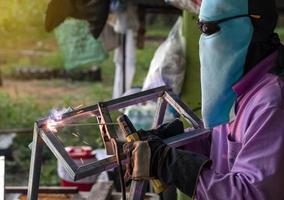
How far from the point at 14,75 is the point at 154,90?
1161 cm

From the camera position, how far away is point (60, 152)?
7.79 ft

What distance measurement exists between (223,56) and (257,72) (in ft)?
0.53

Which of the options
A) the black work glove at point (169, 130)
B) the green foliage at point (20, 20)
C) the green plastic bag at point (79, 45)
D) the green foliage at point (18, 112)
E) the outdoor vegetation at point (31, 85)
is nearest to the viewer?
the black work glove at point (169, 130)

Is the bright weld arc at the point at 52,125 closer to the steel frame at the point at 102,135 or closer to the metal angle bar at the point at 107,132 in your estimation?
the steel frame at the point at 102,135

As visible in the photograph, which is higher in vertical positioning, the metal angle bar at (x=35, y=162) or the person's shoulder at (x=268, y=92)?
the person's shoulder at (x=268, y=92)

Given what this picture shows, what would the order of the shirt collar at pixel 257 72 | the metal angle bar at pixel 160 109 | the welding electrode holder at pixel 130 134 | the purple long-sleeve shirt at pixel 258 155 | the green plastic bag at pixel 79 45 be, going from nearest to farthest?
the purple long-sleeve shirt at pixel 258 155, the welding electrode holder at pixel 130 134, the shirt collar at pixel 257 72, the metal angle bar at pixel 160 109, the green plastic bag at pixel 79 45

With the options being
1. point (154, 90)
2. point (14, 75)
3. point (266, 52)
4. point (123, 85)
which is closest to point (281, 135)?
point (266, 52)

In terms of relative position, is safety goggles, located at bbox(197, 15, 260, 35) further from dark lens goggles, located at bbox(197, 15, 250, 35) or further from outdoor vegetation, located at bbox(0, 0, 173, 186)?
outdoor vegetation, located at bbox(0, 0, 173, 186)

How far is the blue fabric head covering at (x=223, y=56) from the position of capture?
255cm

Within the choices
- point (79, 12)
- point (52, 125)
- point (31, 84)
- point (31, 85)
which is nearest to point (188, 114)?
point (52, 125)

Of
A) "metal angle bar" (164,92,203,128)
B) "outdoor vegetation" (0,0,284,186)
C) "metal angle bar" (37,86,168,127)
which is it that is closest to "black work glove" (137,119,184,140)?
"metal angle bar" (164,92,203,128)

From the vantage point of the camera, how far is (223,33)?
2580 mm

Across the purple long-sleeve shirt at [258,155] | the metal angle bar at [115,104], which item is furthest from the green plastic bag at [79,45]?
the purple long-sleeve shirt at [258,155]

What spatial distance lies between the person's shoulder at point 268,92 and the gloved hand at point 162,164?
0.35 metres
